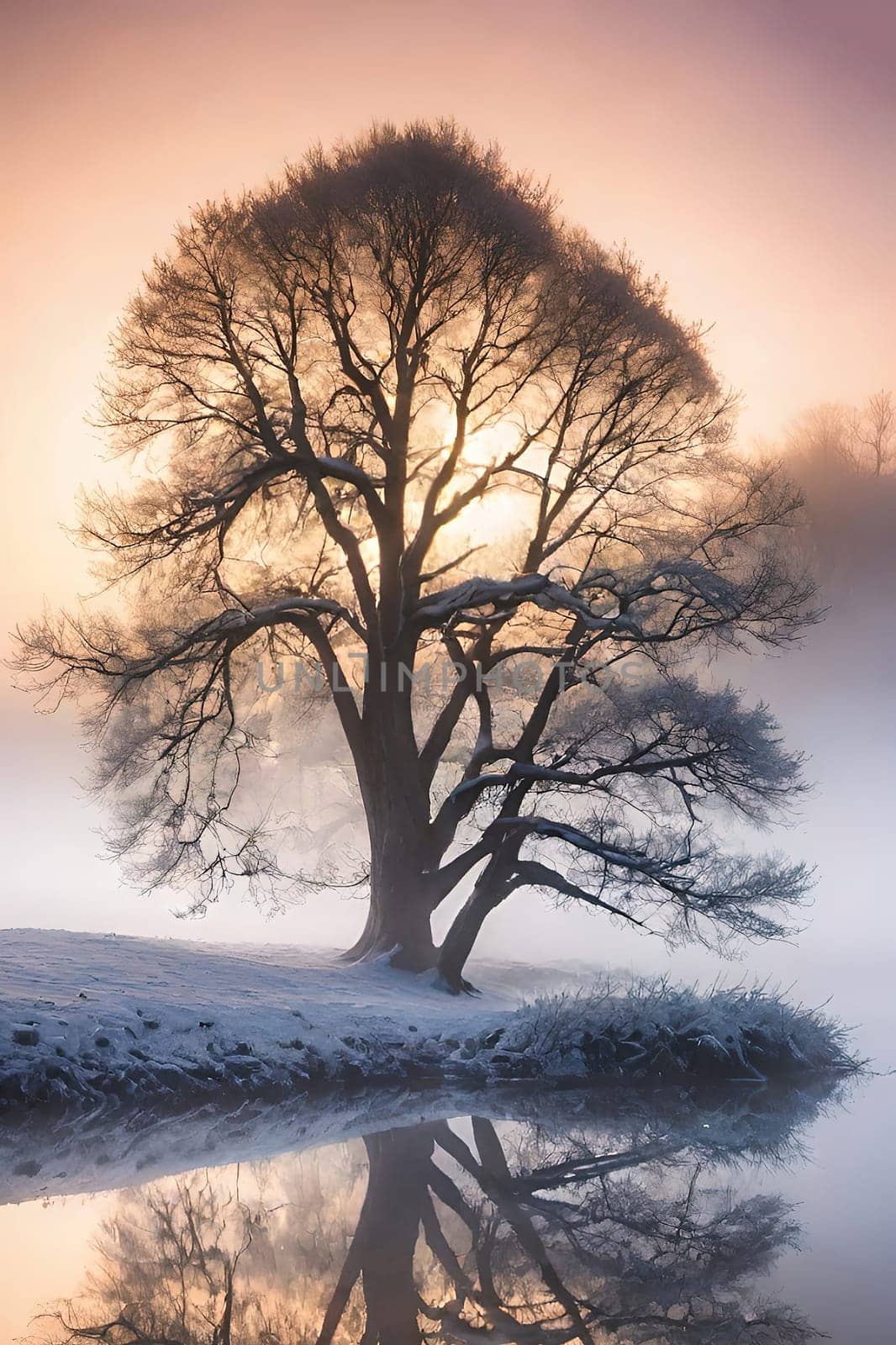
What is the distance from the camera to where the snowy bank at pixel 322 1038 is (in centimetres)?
737

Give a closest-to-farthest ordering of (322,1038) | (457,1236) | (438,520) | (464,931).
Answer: (457,1236)
(322,1038)
(464,931)
(438,520)

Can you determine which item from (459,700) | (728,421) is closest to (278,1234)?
(459,700)

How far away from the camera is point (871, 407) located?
24391mm

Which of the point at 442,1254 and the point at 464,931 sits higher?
the point at 464,931

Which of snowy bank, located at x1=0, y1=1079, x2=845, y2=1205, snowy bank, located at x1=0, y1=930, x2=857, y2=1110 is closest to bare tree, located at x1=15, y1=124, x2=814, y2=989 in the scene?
snowy bank, located at x1=0, y1=930, x2=857, y2=1110

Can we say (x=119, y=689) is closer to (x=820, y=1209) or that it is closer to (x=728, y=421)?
(x=728, y=421)

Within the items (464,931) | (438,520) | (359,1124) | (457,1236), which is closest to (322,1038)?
(359,1124)

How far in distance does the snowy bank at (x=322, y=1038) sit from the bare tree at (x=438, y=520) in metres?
3.16

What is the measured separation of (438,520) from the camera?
14383 mm

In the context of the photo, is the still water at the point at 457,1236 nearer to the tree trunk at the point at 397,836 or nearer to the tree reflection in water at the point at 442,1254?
the tree reflection in water at the point at 442,1254

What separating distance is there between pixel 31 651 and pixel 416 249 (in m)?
6.12

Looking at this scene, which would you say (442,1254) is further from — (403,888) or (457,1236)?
(403,888)

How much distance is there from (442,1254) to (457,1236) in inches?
8.8

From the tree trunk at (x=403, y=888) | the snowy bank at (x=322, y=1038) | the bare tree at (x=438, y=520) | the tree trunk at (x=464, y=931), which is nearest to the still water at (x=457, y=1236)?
the snowy bank at (x=322, y=1038)
